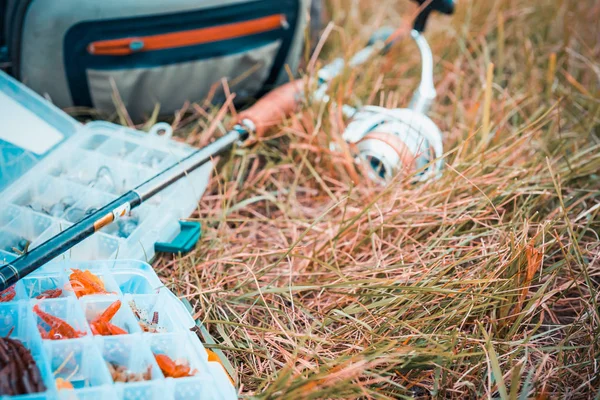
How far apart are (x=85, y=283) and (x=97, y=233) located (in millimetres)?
225

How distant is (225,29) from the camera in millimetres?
1680

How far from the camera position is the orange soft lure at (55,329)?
3.02ft

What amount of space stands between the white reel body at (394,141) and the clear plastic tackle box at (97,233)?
1.42 ft

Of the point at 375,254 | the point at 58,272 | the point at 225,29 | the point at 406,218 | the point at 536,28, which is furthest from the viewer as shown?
the point at 536,28

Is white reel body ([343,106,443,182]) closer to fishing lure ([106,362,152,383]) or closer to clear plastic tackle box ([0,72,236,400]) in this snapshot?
clear plastic tackle box ([0,72,236,400])

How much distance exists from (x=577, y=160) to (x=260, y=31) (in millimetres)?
1016

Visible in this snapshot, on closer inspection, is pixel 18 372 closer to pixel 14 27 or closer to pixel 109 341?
pixel 109 341

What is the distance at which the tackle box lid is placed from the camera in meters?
1.34

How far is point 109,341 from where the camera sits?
921mm

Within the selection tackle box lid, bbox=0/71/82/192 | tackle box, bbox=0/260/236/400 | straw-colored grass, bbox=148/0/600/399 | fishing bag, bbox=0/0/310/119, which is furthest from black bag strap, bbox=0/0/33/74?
tackle box, bbox=0/260/236/400

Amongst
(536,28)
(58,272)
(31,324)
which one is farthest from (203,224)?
(536,28)

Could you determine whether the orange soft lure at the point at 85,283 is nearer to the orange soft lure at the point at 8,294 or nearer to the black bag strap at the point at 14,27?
the orange soft lure at the point at 8,294

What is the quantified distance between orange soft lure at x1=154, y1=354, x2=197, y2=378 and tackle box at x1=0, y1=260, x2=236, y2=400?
0.01m

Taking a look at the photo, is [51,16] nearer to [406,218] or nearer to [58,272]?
[58,272]
